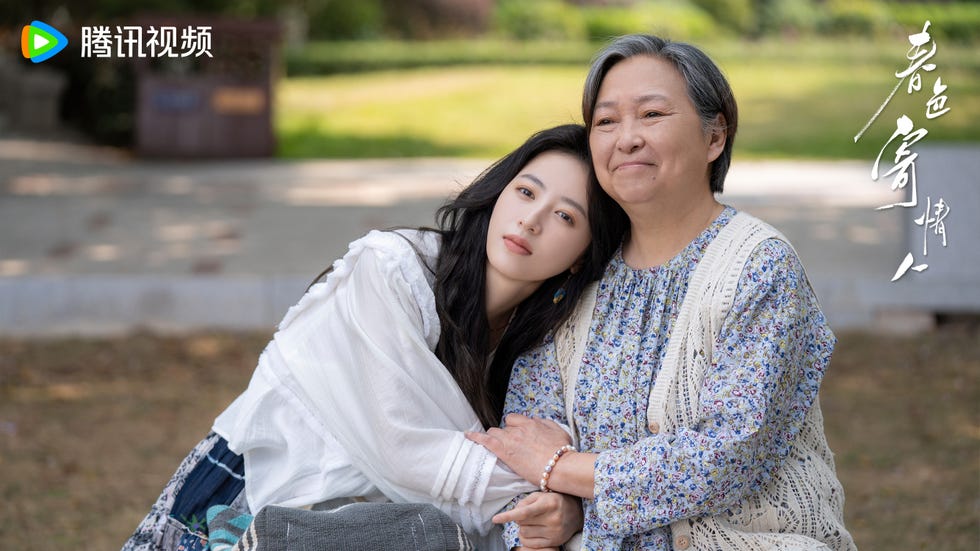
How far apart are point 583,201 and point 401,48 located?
61.6 ft

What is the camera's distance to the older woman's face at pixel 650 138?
8.07ft

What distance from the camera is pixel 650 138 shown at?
96.7 inches

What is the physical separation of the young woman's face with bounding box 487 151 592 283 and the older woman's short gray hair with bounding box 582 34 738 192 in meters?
0.17

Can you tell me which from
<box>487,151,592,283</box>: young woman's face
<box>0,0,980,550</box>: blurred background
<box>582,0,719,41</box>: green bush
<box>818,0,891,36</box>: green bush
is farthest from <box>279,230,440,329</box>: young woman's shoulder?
<box>818,0,891,36</box>: green bush

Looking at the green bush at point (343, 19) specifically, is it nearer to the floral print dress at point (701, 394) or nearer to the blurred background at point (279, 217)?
the blurred background at point (279, 217)

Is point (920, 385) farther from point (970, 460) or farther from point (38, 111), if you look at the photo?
point (38, 111)

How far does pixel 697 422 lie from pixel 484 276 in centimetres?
61

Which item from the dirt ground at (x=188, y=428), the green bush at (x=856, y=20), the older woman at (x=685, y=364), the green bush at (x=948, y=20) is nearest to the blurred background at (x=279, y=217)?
the dirt ground at (x=188, y=428)

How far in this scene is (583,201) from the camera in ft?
8.69

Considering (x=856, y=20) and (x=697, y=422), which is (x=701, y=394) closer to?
(x=697, y=422)

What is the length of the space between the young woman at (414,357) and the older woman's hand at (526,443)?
0.03m

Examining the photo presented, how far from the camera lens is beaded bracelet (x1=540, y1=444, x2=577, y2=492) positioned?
2.53m

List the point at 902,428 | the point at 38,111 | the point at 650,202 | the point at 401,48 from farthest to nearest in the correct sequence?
the point at 401,48 → the point at 38,111 → the point at 902,428 → the point at 650,202

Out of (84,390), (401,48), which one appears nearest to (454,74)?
(401,48)
